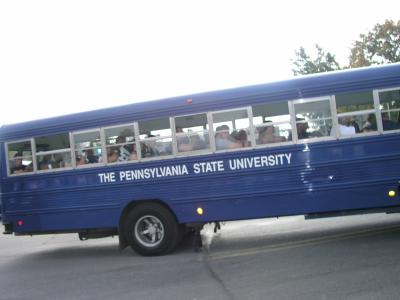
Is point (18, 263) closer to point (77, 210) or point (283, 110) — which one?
point (77, 210)

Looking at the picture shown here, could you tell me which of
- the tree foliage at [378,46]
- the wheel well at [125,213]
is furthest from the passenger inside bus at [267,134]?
the tree foliage at [378,46]

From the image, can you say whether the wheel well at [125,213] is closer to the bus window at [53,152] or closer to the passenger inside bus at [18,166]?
the bus window at [53,152]

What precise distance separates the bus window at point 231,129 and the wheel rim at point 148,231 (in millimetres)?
1782

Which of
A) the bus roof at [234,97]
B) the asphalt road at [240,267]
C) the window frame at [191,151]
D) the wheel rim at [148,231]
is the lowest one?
the asphalt road at [240,267]

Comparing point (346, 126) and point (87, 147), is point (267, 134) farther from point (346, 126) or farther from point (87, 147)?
point (87, 147)

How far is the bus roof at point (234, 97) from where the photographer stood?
797cm

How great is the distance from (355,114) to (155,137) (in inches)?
133

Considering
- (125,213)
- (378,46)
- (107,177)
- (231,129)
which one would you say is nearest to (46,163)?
(107,177)

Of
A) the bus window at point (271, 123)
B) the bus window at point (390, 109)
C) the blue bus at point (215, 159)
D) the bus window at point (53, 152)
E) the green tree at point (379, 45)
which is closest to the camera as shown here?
the bus window at point (390, 109)

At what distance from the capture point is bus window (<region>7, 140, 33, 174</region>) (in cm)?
967

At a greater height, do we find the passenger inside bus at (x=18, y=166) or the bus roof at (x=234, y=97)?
the bus roof at (x=234, y=97)

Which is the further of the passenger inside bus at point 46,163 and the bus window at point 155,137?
the passenger inside bus at point 46,163

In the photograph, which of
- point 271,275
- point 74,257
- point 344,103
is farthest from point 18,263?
point 344,103

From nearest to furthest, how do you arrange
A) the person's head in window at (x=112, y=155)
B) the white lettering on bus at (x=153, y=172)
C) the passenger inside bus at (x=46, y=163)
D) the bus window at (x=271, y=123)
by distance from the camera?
the bus window at (x=271, y=123)
the white lettering on bus at (x=153, y=172)
the person's head in window at (x=112, y=155)
the passenger inside bus at (x=46, y=163)
